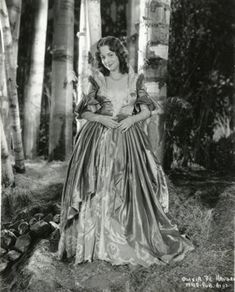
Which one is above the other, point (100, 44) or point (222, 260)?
point (100, 44)

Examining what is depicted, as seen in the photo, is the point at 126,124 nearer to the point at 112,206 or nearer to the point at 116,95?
the point at 116,95

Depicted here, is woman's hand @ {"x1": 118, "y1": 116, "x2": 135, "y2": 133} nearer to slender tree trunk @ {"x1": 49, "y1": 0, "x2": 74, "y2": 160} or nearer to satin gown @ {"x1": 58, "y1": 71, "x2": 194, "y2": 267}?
satin gown @ {"x1": 58, "y1": 71, "x2": 194, "y2": 267}

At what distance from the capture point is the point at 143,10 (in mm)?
2803

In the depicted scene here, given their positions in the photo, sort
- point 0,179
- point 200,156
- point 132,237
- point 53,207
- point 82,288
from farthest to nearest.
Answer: point 200,156 → point 53,207 → point 0,179 → point 132,237 → point 82,288

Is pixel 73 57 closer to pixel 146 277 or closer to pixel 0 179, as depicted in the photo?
pixel 0 179

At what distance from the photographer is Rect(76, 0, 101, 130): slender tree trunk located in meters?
2.82

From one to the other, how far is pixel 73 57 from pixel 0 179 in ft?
3.56

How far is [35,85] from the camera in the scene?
9.77 ft

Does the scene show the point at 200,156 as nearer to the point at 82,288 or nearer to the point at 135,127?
the point at 135,127

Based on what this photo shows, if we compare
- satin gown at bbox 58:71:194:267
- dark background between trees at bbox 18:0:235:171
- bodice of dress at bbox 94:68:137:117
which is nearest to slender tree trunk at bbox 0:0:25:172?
A: dark background between trees at bbox 18:0:235:171

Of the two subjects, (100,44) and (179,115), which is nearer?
(100,44)

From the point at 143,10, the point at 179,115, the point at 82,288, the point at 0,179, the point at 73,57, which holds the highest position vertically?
the point at 143,10

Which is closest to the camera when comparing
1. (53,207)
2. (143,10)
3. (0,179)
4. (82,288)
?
(82,288)

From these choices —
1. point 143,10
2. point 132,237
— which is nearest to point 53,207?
point 132,237
